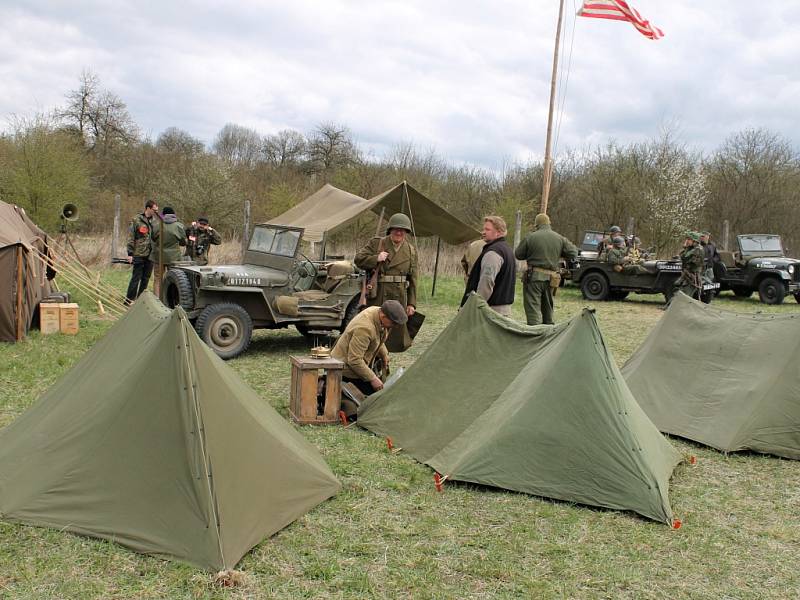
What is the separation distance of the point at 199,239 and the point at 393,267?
680 cm

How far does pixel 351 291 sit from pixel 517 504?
540 cm

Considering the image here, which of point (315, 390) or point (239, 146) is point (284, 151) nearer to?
point (239, 146)

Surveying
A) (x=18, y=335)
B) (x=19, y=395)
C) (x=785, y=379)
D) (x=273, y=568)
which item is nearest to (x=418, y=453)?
(x=273, y=568)

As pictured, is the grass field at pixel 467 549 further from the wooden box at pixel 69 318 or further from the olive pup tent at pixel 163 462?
the wooden box at pixel 69 318

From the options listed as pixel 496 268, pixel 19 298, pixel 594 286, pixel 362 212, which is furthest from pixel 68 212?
pixel 594 286

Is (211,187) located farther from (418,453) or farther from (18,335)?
(418,453)

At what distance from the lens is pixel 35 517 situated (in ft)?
12.4

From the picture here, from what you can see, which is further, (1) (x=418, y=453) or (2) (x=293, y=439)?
(1) (x=418, y=453)

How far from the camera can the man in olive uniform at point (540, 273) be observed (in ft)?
29.5

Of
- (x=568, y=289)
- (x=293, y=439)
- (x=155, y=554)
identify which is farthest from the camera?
(x=568, y=289)

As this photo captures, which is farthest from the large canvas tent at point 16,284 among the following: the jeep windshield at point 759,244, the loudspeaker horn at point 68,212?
the jeep windshield at point 759,244

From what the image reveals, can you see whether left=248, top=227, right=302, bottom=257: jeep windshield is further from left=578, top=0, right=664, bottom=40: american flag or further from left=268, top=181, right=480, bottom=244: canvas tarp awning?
left=578, top=0, right=664, bottom=40: american flag

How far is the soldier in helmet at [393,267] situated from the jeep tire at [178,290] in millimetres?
2151

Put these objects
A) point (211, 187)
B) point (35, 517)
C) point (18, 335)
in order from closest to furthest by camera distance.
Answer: point (35, 517) → point (18, 335) → point (211, 187)
